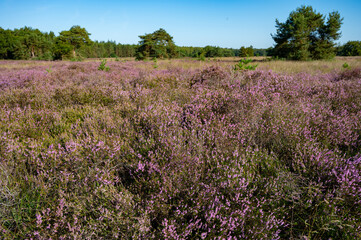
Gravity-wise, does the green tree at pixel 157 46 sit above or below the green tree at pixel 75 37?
below

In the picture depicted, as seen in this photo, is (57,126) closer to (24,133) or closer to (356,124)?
(24,133)

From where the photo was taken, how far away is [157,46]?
3269cm

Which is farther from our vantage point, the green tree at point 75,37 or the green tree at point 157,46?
the green tree at point 75,37

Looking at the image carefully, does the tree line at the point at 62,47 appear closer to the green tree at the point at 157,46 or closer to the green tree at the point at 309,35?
the green tree at the point at 157,46

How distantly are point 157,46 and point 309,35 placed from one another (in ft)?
77.6

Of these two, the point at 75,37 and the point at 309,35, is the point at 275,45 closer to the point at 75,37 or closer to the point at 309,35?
the point at 309,35

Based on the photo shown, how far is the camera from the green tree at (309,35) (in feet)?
77.4

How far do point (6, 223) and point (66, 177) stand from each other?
0.50 meters

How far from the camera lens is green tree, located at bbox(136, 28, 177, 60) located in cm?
3177

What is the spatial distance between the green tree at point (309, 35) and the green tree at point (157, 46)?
57.5ft

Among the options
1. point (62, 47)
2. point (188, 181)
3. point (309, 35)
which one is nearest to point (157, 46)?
point (62, 47)

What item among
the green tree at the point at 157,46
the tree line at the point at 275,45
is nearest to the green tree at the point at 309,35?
the tree line at the point at 275,45

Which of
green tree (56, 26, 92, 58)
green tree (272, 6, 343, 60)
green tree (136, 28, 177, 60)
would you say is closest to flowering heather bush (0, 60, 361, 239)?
green tree (272, 6, 343, 60)

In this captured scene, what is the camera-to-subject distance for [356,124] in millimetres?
2346
